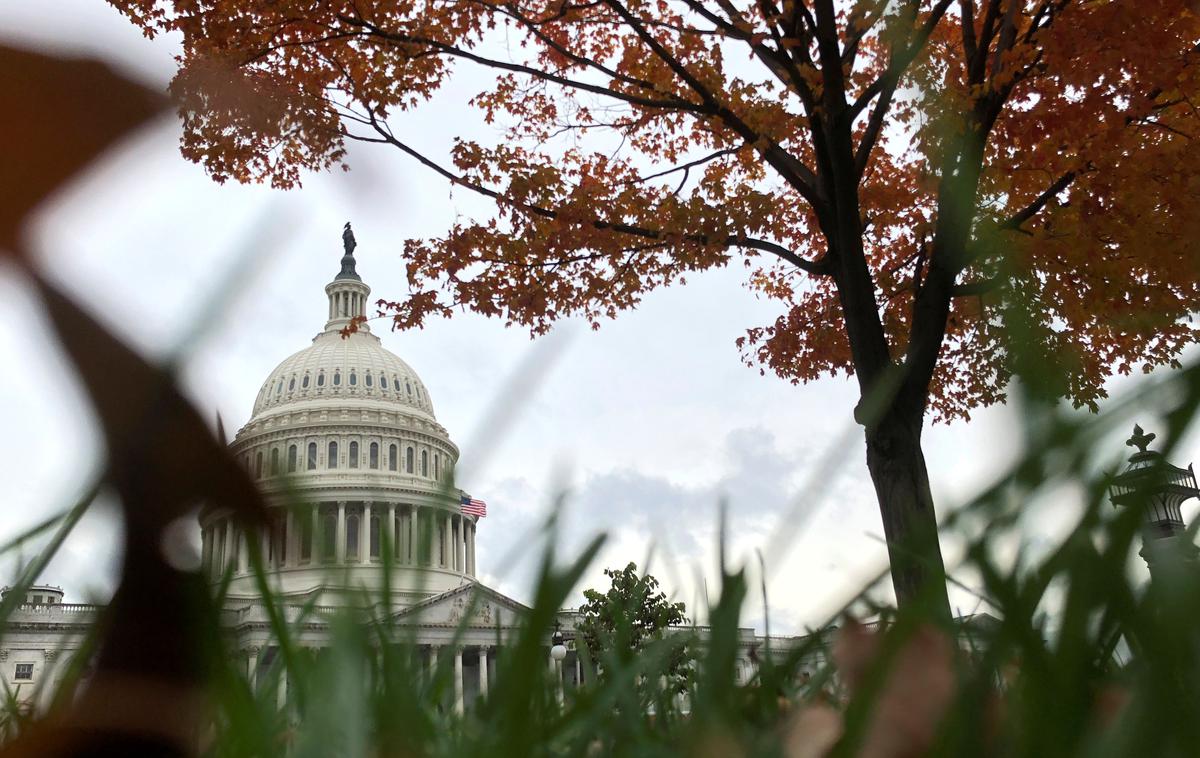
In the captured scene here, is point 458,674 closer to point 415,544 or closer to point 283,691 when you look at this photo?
point 283,691

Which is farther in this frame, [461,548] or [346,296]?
[346,296]

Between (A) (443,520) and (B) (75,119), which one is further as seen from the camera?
(A) (443,520)

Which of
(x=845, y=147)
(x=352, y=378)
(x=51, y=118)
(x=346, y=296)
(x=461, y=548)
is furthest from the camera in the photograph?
(x=346, y=296)

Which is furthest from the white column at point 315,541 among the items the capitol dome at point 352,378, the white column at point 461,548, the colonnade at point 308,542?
Result: the capitol dome at point 352,378

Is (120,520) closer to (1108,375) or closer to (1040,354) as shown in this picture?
(1040,354)

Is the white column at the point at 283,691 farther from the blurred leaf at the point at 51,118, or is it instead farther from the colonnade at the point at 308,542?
the blurred leaf at the point at 51,118

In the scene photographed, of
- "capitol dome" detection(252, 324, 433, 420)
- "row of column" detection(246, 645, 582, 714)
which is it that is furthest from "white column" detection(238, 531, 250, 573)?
"capitol dome" detection(252, 324, 433, 420)

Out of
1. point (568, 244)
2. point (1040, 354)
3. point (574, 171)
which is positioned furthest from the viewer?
point (574, 171)

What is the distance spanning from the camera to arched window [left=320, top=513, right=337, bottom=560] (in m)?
0.51

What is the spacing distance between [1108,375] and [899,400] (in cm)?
340

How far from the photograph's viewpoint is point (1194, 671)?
0.39 m

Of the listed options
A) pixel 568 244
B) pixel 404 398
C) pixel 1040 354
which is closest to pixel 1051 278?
pixel 568 244

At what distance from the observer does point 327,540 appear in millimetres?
523

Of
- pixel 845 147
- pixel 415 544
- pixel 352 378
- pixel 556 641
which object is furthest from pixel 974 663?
pixel 352 378
